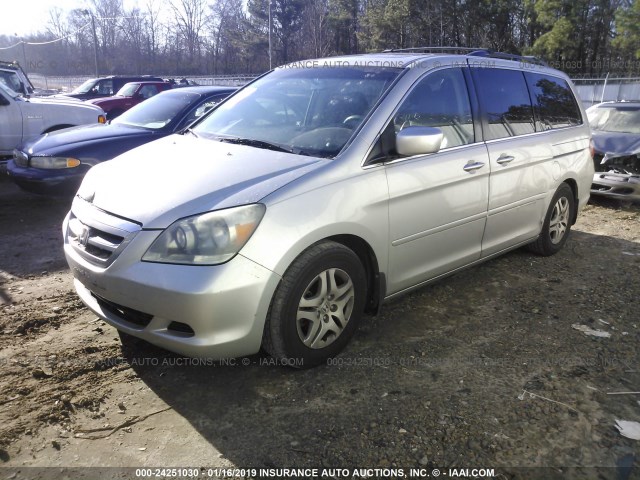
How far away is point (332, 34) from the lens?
4797cm

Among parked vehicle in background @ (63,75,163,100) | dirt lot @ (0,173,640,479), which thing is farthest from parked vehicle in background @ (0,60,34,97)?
dirt lot @ (0,173,640,479)

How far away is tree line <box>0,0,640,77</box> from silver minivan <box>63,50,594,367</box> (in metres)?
27.0

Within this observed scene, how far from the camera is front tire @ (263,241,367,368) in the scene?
2.80 m

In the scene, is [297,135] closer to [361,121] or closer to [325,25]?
[361,121]

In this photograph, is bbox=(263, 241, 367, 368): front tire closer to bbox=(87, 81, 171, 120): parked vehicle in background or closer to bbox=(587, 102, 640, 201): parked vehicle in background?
bbox=(587, 102, 640, 201): parked vehicle in background

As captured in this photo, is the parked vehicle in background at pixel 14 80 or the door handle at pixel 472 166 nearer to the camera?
the door handle at pixel 472 166

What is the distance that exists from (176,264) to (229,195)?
458mm

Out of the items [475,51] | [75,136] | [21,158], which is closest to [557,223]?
[475,51]

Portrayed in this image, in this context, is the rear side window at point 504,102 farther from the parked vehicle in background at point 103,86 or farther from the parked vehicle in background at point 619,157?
the parked vehicle in background at point 103,86

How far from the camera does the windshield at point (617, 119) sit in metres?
8.55

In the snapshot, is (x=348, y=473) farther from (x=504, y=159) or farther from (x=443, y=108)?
(x=504, y=159)

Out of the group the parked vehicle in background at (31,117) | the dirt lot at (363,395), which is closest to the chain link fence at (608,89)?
the parked vehicle in background at (31,117)

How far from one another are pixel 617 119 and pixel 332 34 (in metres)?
42.8

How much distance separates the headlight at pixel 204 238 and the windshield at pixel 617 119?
8039mm
